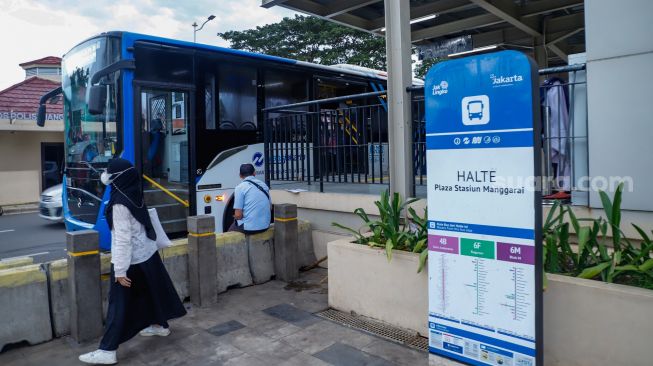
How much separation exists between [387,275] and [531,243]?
193 cm

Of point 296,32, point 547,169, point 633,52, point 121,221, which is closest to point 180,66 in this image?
point 121,221

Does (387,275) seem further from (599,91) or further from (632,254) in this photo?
(599,91)

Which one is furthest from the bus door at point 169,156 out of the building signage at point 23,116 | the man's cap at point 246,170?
the building signage at point 23,116

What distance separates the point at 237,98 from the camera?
8.52 meters

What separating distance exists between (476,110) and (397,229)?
6.95ft

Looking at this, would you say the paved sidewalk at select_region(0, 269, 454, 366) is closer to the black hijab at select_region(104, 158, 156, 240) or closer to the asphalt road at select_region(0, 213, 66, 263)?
the black hijab at select_region(104, 158, 156, 240)

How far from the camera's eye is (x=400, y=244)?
4.80 m

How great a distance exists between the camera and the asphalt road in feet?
32.7

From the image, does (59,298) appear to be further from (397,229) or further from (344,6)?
(344,6)

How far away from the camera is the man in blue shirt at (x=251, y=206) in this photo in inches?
250

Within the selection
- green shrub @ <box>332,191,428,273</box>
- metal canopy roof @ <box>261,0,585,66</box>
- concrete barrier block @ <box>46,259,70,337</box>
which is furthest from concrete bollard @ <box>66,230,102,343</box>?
metal canopy roof @ <box>261,0,585,66</box>

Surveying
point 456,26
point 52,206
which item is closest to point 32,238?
point 52,206

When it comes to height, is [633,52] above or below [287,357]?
above

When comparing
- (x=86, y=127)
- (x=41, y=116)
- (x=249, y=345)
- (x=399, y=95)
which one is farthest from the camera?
(x=41, y=116)
